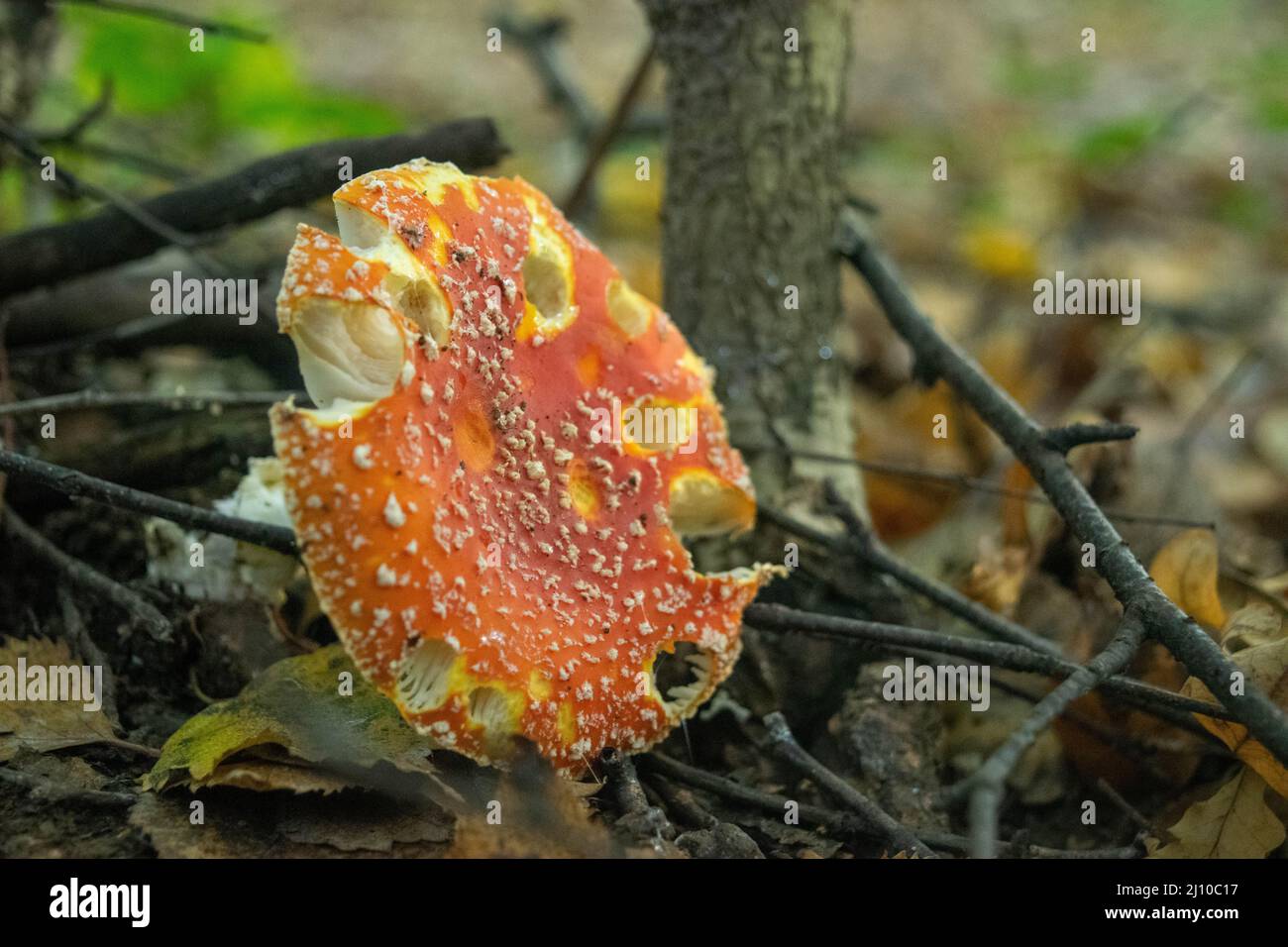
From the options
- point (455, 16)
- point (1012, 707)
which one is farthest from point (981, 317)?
point (455, 16)

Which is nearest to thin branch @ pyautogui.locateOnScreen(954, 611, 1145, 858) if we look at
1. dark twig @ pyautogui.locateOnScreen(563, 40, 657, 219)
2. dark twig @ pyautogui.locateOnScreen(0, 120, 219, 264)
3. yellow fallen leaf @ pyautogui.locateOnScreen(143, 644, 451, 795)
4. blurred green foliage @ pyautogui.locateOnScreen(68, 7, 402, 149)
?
yellow fallen leaf @ pyautogui.locateOnScreen(143, 644, 451, 795)

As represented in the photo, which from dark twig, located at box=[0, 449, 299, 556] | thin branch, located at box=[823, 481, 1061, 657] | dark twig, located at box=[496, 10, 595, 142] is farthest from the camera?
dark twig, located at box=[496, 10, 595, 142]

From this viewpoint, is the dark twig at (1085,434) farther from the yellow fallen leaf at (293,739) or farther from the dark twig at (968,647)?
the yellow fallen leaf at (293,739)

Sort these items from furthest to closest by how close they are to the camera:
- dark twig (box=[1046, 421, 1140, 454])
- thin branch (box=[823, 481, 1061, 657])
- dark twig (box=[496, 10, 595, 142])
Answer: dark twig (box=[496, 10, 595, 142]) < thin branch (box=[823, 481, 1061, 657]) < dark twig (box=[1046, 421, 1140, 454])

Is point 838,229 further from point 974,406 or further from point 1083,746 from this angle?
point 1083,746

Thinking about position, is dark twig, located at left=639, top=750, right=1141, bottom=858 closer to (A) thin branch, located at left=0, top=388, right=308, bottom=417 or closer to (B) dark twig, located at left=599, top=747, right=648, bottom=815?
(B) dark twig, located at left=599, top=747, right=648, bottom=815
